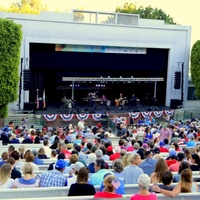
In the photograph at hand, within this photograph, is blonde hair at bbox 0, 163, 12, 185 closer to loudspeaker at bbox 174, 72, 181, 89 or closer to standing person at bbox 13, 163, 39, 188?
standing person at bbox 13, 163, 39, 188

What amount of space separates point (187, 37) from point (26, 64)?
14900 mm

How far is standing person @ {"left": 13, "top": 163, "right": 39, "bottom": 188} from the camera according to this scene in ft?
19.7

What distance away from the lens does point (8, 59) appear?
23.9 m

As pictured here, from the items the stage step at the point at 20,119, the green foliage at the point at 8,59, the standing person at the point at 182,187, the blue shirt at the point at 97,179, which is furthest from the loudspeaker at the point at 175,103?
the standing person at the point at 182,187

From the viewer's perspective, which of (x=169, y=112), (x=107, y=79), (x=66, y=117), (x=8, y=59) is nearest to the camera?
(x=8, y=59)

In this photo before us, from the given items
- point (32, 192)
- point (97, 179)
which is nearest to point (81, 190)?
point (32, 192)

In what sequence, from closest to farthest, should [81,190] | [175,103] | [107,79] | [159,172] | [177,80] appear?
[81,190] → [159,172] → [107,79] → [175,103] → [177,80]

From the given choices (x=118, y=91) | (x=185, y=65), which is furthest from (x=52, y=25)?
(x=185, y=65)

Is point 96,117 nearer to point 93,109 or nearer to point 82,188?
point 93,109

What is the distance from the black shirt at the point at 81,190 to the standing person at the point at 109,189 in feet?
1.07

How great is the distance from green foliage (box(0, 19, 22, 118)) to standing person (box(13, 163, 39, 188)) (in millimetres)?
18289

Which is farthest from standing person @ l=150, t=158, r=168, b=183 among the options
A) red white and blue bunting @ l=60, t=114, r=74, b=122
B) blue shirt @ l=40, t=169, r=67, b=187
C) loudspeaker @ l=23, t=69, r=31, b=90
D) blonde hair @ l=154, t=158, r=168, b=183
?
loudspeaker @ l=23, t=69, r=31, b=90

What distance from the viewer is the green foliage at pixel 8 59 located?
2364 centimetres

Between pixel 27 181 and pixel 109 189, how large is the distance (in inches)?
62.3
